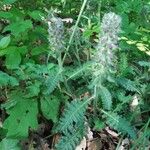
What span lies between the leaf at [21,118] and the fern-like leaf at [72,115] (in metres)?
0.20

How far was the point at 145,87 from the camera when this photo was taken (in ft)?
10.0

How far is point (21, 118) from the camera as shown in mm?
2809

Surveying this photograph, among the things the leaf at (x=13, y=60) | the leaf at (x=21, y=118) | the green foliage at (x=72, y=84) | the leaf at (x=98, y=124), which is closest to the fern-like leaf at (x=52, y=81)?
the green foliage at (x=72, y=84)

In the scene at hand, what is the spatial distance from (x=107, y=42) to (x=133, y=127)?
0.70m

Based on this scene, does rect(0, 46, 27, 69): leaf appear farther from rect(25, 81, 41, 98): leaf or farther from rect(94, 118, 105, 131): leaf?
rect(94, 118, 105, 131): leaf

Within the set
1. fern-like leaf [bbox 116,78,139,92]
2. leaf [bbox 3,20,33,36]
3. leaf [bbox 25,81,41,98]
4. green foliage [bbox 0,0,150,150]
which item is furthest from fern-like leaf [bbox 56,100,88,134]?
leaf [bbox 3,20,33,36]

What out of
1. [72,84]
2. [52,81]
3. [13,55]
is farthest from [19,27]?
[72,84]

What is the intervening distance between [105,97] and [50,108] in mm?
400

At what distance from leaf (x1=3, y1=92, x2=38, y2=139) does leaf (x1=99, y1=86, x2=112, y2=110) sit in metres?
0.46

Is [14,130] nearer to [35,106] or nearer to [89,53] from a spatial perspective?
[35,106]

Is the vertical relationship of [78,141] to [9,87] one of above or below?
below

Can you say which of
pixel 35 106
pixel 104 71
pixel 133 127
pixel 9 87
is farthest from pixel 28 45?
pixel 133 127

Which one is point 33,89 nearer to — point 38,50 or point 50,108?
point 50,108

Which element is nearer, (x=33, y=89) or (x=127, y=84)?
(x=33, y=89)
